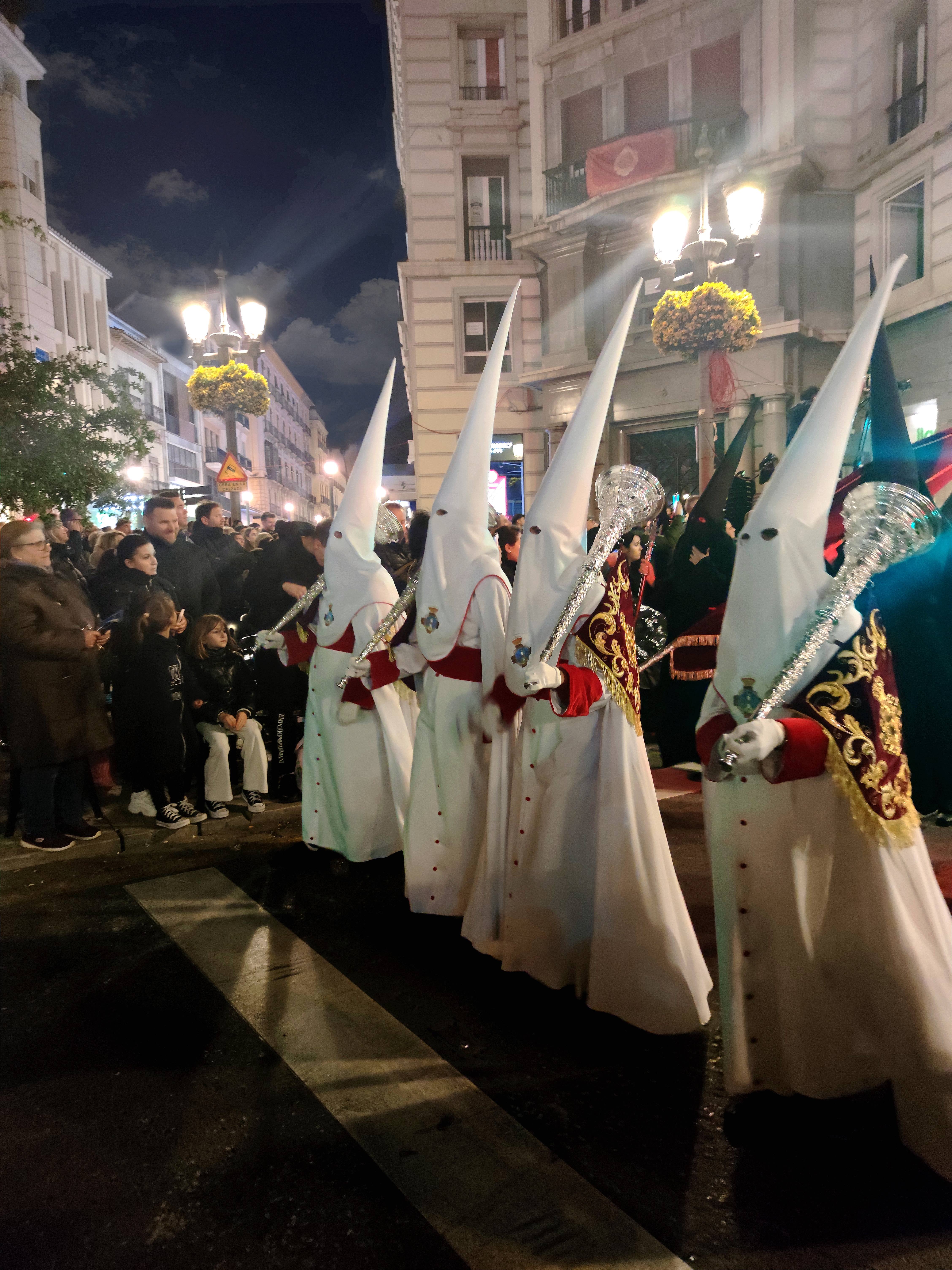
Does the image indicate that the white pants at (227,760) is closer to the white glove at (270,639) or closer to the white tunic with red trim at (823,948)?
the white glove at (270,639)

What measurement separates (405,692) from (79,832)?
2.53 metres

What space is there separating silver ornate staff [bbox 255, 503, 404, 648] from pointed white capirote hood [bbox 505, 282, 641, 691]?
1.61m

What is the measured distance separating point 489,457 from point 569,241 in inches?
470

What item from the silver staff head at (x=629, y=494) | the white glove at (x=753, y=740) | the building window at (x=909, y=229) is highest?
the building window at (x=909, y=229)

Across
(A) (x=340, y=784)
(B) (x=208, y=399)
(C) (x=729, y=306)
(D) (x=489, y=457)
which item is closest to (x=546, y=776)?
(D) (x=489, y=457)

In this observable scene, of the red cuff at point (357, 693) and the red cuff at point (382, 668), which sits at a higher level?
the red cuff at point (382, 668)

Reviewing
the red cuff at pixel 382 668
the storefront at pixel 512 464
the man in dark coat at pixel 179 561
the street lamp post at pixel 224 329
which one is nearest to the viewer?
the red cuff at pixel 382 668

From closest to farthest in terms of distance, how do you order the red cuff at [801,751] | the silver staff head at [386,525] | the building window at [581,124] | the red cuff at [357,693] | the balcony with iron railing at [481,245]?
the red cuff at [801,751]
the red cuff at [357,693]
the silver staff head at [386,525]
the building window at [581,124]
the balcony with iron railing at [481,245]

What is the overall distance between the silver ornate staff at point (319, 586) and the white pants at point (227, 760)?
2.66 feet

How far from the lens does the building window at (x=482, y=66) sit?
50.1 ft

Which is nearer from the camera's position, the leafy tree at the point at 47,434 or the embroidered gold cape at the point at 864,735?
the embroidered gold cape at the point at 864,735

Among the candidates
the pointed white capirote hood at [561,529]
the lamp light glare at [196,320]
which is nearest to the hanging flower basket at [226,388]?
the lamp light glare at [196,320]

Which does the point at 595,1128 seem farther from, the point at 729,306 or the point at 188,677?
the point at 729,306

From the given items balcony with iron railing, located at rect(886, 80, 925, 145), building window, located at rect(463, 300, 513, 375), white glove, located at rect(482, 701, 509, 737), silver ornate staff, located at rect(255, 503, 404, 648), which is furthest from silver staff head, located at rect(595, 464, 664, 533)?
building window, located at rect(463, 300, 513, 375)
